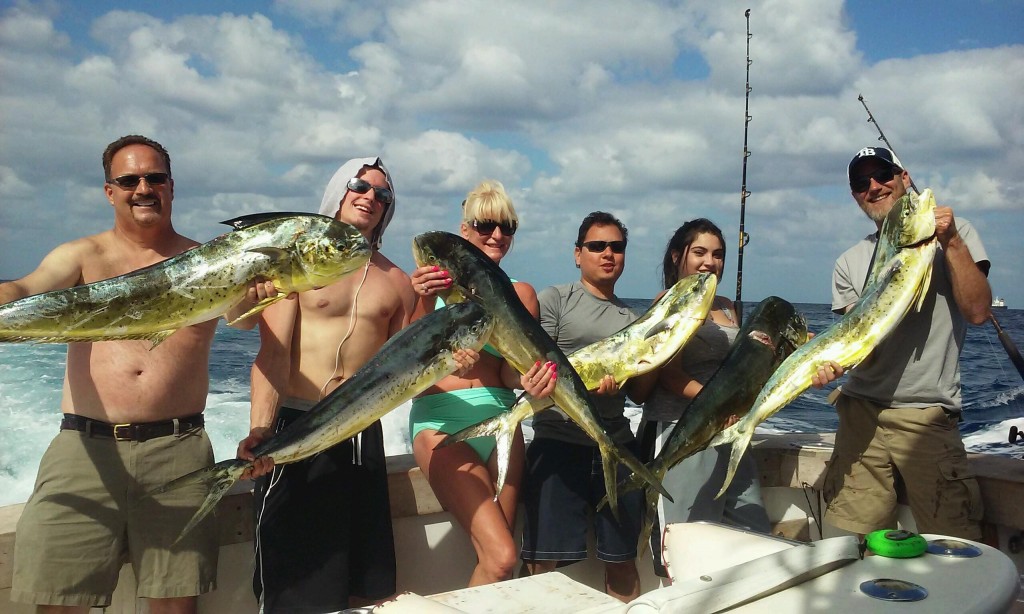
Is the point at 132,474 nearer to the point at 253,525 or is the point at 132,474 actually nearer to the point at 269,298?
the point at 253,525

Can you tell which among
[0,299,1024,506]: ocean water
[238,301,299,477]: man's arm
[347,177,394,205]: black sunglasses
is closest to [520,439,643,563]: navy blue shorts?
[238,301,299,477]: man's arm

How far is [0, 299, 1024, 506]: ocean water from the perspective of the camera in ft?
32.8

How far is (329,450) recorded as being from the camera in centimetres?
306

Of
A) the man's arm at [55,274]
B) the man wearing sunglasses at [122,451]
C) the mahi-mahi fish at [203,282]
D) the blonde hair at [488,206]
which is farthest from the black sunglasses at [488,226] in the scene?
the man's arm at [55,274]

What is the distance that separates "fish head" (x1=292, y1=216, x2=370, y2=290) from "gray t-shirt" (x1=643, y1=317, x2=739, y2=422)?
176 cm

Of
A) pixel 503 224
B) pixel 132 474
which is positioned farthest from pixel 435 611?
pixel 503 224

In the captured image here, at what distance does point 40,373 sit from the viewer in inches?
523

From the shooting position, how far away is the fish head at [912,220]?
2910mm

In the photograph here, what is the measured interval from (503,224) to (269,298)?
1.40m

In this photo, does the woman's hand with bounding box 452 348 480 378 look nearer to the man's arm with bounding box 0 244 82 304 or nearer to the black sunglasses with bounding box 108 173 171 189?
the black sunglasses with bounding box 108 173 171 189

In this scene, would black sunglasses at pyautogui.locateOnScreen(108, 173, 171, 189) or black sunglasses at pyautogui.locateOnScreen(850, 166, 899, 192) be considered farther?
black sunglasses at pyautogui.locateOnScreen(850, 166, 899, 192)

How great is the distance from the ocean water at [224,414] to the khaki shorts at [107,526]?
19.9 feet

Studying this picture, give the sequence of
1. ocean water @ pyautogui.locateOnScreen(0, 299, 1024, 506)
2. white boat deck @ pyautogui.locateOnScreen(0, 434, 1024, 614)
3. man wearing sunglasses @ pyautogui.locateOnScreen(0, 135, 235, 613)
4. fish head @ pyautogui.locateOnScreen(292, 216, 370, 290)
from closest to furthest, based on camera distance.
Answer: fish head @ pyautogui.locateOnScreen(292, 216, 370, 290), man wearing sunglasses @ pyautogui.locateOnScreen(0, 135, 235, 613), white boat deck @ pyautogui.locateOnScreen(0, 434, 1024, 614), ocean water @ pyautogui.locateOnScreen(0, 299, 1024, 506)

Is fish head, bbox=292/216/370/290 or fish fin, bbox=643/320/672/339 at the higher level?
fish head, bbox=292/216/370/290
